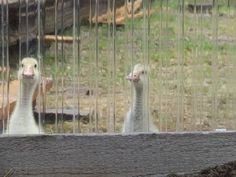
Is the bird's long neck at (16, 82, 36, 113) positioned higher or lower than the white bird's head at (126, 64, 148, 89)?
lower

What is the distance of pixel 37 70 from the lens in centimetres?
369

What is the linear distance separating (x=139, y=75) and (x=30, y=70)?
633 mm

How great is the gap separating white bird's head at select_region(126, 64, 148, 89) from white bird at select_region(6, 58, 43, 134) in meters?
0.51

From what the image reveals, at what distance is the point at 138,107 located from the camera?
384cm

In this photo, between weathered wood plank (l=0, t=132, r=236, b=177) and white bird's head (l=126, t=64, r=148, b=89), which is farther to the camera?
white bird's head (l=126, t=64, r=148, b=89)

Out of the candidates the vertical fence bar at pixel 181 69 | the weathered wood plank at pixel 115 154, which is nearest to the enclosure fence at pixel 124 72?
the vertical fence bar at pixel 181 69

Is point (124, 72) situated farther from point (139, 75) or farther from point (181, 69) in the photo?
point (181, 69)

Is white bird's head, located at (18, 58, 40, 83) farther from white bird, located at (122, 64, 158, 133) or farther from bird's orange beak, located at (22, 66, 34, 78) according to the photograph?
white bird, located at (122, 64, 158, 133)

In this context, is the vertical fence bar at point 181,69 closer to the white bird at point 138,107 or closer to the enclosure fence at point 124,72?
the enclosure fence at point 124,72

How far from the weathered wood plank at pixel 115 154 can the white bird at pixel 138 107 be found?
120 centimetres

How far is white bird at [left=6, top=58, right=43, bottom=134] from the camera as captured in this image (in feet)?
12.1

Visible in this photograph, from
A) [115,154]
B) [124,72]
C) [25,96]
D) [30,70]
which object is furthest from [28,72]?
[115,154]

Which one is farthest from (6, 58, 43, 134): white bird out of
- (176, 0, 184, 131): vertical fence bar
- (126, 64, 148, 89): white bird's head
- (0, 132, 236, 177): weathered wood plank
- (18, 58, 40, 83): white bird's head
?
(0, 132, 236, 177): weathered wood plank

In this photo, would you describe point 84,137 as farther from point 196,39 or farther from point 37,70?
point 196,39
